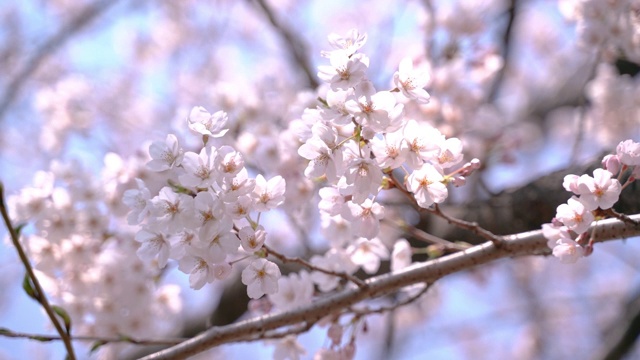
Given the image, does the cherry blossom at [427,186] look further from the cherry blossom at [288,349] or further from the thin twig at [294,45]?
the thin twig at [294,45]

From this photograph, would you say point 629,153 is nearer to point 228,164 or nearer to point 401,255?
point 401,255

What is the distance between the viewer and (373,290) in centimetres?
136

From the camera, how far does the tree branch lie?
1.31 meters

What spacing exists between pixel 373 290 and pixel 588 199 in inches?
19.8

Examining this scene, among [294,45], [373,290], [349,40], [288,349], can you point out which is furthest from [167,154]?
[294,45]

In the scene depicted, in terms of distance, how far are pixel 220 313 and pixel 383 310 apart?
5.24 feet

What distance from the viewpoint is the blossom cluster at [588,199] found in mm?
1141

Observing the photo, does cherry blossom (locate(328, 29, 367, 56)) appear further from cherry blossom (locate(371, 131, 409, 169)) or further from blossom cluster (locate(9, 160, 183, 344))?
blossom cluster (locate(9, 160, 183, 344))

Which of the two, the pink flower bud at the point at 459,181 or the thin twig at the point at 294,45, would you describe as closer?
the pink flower bud at the point at 459,181

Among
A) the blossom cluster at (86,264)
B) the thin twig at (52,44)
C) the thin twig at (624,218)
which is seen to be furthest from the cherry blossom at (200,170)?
the thin twig at (52,44)

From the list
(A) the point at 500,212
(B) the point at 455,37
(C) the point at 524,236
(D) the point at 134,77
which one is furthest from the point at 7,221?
(D) the point at 134,77

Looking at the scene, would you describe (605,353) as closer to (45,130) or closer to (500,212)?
(500,212)

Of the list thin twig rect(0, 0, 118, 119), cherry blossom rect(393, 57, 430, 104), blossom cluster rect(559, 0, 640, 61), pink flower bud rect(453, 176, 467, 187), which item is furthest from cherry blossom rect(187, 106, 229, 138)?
thin twig rect(0, 0, 118, 119)

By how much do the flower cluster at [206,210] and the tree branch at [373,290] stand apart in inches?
6.9
